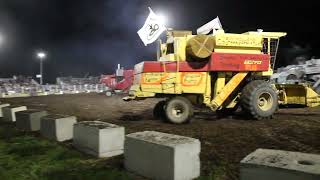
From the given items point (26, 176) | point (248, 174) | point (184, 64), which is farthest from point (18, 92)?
point (248, 174)

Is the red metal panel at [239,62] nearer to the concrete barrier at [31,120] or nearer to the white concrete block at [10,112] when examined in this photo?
the concrete barrier at [31,120]

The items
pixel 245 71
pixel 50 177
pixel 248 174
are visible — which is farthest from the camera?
pixel 245 71

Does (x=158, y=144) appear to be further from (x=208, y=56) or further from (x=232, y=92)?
(x=232, y=92)

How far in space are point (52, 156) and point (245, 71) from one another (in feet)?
23.7

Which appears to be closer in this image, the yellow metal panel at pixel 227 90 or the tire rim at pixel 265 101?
the yellow metal panel at pixel 227 90

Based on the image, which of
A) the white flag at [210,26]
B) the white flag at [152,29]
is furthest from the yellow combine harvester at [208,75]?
the white flag at [152,29]

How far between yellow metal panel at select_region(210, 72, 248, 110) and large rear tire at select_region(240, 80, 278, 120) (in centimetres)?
37

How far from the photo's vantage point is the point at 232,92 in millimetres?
12234

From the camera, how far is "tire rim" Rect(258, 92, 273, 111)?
476 inches

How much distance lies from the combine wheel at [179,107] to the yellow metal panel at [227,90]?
2.77ft

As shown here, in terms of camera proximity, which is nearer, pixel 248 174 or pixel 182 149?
pixel 248 174

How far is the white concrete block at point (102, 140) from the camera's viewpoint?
7.07m

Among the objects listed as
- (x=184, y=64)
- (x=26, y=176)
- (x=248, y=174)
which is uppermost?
(x=184, y=64)

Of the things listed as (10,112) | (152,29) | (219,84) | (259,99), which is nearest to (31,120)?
(10,112)
